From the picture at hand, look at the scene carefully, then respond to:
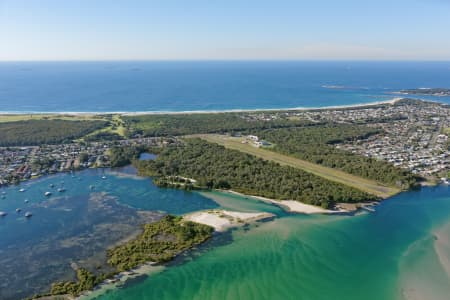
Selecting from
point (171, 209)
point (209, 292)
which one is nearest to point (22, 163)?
point (171, 209)

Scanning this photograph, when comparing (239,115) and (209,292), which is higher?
(239,115)

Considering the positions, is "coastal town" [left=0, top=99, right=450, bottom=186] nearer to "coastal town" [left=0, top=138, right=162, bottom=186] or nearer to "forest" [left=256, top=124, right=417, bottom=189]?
"coastal town" [left=0, top=138, right=162, bottom=186]

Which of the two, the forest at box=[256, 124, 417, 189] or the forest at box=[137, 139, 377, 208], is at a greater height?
the forest at box=[256, 124, 417, 189]

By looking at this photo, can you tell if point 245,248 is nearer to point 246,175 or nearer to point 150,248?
point 150,248

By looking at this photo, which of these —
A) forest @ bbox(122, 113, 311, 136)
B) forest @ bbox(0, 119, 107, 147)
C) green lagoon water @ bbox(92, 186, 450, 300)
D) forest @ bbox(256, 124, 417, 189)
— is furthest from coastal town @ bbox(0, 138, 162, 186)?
green lagoon water @ bbox(92, 186, 450, 300)

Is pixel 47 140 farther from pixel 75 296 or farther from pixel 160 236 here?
pixel 75 296
